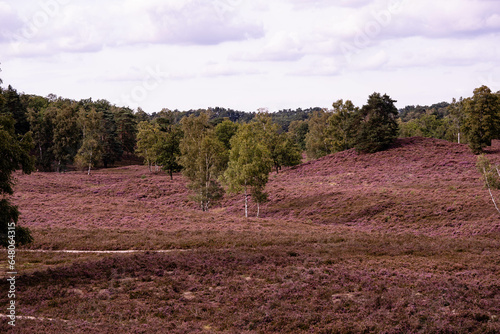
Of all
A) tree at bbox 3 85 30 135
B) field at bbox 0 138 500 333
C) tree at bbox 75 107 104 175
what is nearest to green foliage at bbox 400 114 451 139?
field at bbox 0 138 500 333

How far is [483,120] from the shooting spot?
70.2 meters

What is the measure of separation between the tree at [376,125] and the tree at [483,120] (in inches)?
538

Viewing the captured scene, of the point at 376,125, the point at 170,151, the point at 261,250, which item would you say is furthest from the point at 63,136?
the point at 261,250

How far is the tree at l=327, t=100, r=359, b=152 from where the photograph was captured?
309 ft

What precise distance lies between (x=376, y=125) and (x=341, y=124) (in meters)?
15.9

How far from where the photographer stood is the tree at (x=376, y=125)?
78875mm

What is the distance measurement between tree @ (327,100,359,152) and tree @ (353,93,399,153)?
10.9 metres

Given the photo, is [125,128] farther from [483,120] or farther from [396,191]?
[483,120]

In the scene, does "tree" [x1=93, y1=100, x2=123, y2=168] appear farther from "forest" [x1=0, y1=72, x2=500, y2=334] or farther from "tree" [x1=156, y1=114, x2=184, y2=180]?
"forest" [x1=0, y1=72, x2=500, y2=334]

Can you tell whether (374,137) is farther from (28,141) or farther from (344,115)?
(28,141)

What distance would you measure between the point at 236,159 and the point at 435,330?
38.4 m

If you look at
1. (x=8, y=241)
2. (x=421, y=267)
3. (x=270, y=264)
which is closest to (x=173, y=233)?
(x=270, y=264)

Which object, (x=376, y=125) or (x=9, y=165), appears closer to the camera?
(x=9, y=165)

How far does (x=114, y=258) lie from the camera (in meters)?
23.5
